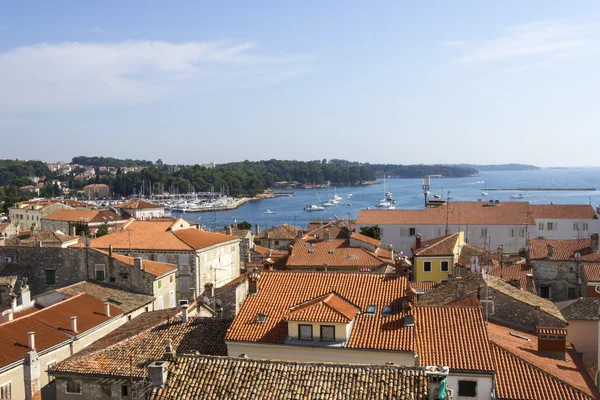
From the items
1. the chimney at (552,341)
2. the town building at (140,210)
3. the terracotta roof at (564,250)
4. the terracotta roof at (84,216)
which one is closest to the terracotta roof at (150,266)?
the chimney at (552,341)

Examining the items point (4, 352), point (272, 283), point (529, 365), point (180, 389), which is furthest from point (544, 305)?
point (4, 352)

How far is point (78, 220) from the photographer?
248ft

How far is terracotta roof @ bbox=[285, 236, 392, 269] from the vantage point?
94.5 feet

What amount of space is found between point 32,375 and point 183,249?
12.8 metres

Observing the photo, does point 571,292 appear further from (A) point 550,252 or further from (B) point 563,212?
(B) point 563,212

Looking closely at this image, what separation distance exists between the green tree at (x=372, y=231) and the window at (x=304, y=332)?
34549 mm

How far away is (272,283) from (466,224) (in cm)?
3700

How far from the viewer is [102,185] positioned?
17688 centimetres

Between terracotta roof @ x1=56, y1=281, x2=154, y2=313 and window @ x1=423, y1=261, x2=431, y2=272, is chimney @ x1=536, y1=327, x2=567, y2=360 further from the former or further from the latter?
window @ x1=423, y1=261, x2=431, y2=272

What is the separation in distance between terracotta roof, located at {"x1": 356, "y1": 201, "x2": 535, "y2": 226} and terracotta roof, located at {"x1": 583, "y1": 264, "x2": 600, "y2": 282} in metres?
23.8

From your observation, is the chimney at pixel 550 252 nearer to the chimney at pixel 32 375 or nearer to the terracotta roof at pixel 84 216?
the chimney at pixel 32 375

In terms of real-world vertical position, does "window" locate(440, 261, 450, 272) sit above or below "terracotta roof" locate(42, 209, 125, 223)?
above

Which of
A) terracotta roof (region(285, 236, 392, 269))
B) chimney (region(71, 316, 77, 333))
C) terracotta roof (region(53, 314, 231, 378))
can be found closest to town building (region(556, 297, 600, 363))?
terracotta roof (region(53, 314, 231, 378))

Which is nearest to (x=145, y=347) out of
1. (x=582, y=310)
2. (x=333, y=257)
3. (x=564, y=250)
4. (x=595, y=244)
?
(x=582, y=310)
